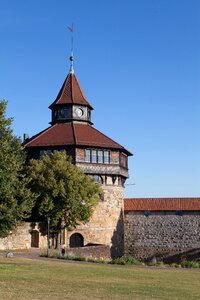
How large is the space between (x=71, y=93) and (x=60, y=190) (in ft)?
50.3

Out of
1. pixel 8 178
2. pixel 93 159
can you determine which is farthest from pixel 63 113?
pixel 8 178

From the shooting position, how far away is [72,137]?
4253 centimetres

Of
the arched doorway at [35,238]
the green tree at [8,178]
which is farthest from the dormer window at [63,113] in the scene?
the green tree at [8,178]

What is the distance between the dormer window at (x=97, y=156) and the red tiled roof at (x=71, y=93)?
22.3ft

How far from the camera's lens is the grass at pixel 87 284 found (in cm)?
1391

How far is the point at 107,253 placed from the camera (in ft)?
120

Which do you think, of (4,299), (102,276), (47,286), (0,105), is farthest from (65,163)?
(4,299)

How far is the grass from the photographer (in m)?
13.9

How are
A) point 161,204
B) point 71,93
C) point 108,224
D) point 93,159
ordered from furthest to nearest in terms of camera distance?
point 71,93, point 161,204, point 108,224, point 93,159

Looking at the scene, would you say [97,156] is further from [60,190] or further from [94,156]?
[60,190]

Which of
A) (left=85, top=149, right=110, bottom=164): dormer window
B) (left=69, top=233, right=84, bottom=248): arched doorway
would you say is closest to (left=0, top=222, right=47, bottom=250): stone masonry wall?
(left=69, top=233, right=84, bottom=248): arched doorway

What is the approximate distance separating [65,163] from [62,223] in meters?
5.31

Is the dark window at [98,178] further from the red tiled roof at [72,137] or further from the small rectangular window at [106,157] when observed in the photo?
the red tiled roof at [72,137]

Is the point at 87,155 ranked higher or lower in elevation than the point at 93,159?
higher
